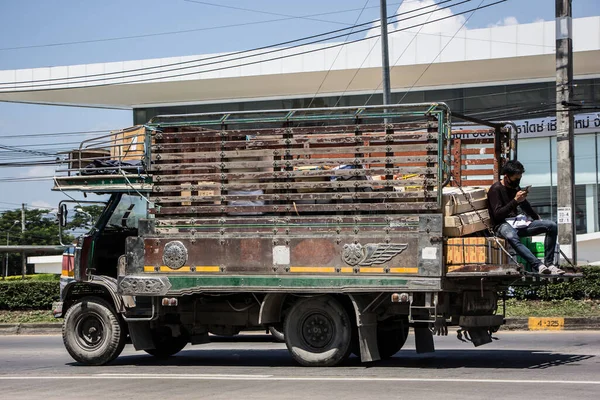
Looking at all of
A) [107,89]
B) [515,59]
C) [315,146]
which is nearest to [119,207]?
[315,146]

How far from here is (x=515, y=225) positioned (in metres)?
11.9

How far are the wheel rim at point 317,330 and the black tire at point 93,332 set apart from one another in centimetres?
280

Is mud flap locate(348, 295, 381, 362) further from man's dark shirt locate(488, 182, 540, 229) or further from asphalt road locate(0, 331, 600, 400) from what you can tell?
man's dark shirt locate(488, 182, 540, 229)

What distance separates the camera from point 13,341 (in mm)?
19125

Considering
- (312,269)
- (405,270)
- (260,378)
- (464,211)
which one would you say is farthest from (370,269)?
(260,378)

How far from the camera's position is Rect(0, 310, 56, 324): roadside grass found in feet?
73.9

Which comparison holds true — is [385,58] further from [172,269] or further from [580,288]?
[172,269]

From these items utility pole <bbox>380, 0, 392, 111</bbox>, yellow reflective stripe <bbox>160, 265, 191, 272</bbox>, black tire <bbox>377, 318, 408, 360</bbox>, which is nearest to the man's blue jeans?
black tire <bbox>377, 318, 408, 360</bbox>

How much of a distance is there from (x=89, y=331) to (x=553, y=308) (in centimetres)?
1072

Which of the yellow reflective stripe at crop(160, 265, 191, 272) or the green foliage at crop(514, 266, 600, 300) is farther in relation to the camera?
the green foliage at crop(514, 266, 600, 300)

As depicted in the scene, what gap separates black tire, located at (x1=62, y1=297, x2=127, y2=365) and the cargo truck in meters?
0.02

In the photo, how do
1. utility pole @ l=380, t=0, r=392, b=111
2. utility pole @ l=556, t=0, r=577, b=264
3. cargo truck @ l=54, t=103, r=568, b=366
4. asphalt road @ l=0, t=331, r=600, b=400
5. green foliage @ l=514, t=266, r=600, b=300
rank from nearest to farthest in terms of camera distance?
asphalt road @ l=0, t=331, r=600, b=400, cargo truck @ l=54, t=103, r=568, b=366, green foliage @ l=514, t=266, r=600, b=300, utility pole @ l=556, t=0, r=577, b=264, utility pole @ l=380, t=0, r=392, b=111

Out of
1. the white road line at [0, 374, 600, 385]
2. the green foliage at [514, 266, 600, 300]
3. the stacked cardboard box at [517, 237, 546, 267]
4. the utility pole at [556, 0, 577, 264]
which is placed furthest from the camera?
the utility pole at [556, 0, 577, 264]

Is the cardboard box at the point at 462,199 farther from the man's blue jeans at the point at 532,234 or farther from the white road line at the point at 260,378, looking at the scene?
the white road line at the point at 260,378
